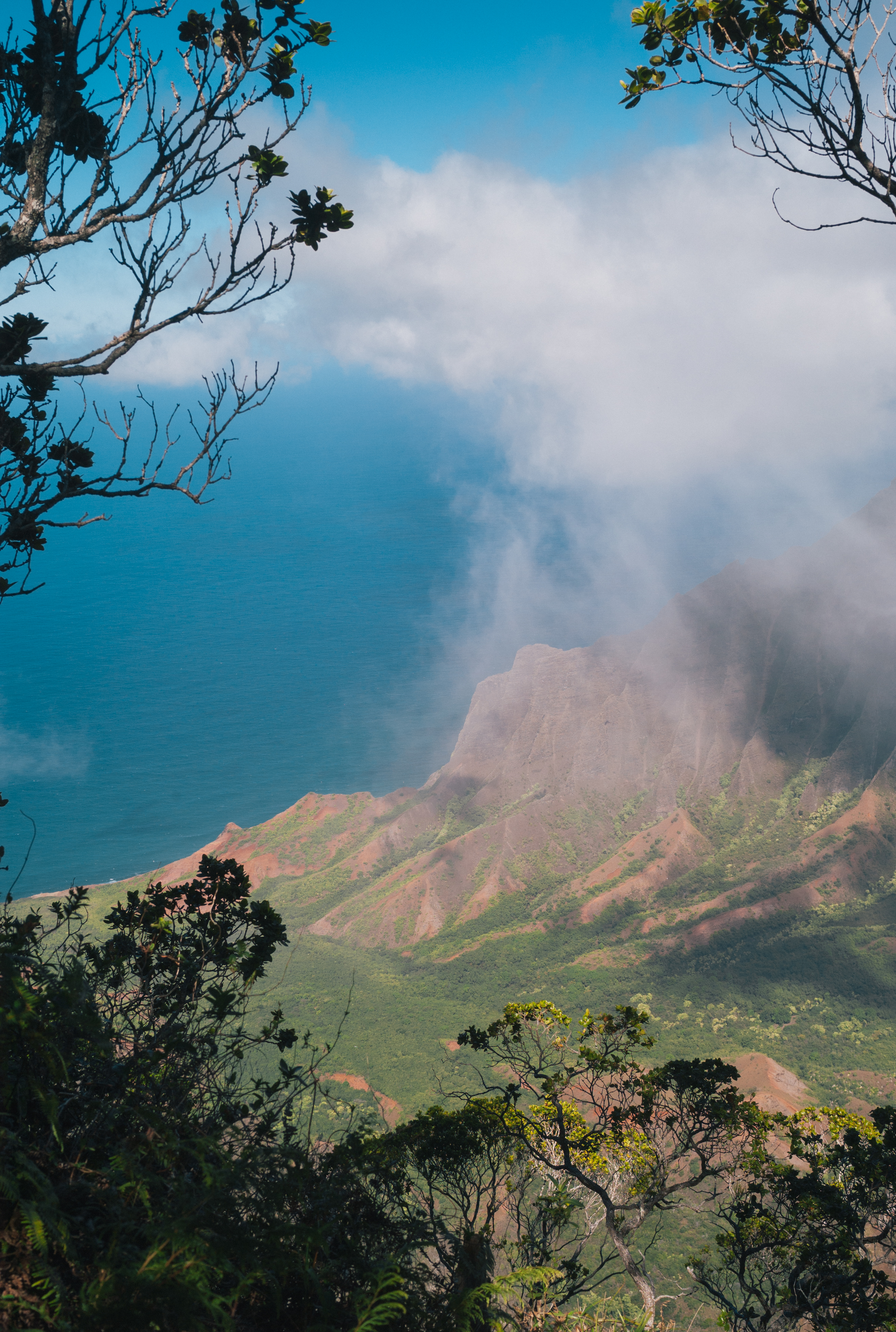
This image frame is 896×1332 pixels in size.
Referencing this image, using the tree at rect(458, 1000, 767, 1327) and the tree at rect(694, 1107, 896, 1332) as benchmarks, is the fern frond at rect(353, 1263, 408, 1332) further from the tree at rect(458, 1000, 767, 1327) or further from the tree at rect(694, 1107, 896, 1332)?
the tree at rect(694, 1107, 896, 1332)

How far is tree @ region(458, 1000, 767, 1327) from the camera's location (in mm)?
11844

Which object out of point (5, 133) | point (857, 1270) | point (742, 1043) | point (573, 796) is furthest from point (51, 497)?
point (573, 796)

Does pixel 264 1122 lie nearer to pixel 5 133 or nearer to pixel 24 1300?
pixel 24 1300

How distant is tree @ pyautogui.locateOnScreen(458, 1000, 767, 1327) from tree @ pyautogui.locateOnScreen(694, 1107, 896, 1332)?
78cm

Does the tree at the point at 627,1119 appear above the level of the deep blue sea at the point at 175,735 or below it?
below

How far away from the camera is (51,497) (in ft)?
22.8

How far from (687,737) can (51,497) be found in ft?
311

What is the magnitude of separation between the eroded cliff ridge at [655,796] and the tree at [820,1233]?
63231 millimetres

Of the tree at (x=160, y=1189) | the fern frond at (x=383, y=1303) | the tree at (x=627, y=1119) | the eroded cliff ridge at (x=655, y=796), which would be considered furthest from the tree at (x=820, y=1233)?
the eroded cliff ridge at (x=655, y=796)

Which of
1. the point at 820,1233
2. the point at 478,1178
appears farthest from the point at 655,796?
the point at 478,1178

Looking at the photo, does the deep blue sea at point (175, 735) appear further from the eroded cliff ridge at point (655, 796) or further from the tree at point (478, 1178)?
the tree at point (478, 1178)

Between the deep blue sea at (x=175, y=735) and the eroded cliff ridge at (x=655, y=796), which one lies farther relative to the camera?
the deep blue sea at (x=175, y=735)

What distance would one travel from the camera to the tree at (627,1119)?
11.8m

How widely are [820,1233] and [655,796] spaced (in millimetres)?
83926
